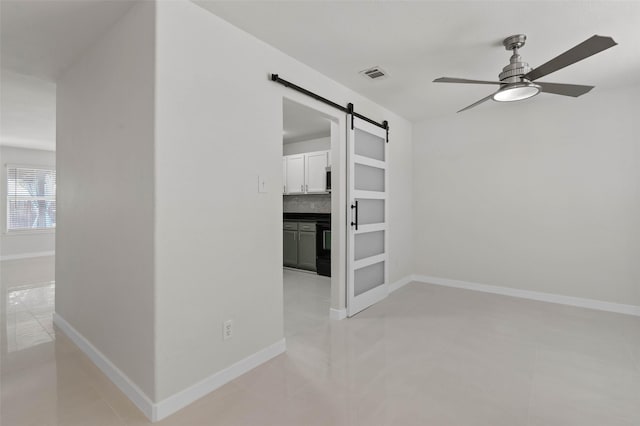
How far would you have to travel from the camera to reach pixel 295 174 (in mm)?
5883

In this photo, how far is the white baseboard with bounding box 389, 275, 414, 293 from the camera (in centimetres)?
436

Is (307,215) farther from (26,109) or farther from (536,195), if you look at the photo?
(26,109)

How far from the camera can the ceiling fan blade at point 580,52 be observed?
171cm

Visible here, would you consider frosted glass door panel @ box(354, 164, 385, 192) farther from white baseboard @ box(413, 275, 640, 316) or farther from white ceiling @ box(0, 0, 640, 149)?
white baseboard @ box(413, 275, 640, 316)

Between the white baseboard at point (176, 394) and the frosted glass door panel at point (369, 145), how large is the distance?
2.24 m

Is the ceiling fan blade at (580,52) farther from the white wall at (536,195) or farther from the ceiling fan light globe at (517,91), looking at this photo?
the white wall at (536,195)

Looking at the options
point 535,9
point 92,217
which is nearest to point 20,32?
point 92,217

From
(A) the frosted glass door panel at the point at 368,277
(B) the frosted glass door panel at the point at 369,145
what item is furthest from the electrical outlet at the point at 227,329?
(B) the frosted glass door panel at the point at 369,145

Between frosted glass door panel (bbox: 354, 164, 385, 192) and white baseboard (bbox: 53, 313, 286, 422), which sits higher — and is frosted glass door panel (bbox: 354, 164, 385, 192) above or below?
above

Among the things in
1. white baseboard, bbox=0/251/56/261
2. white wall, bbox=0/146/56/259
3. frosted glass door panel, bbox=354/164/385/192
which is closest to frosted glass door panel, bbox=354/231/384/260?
frosted glass door panel, bbox=354/164/385/192

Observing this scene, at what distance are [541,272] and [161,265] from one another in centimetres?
436

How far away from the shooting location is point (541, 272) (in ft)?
13.0

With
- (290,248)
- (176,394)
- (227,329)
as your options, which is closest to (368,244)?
(227,329)

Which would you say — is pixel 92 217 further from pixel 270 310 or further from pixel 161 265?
pixel 270 310
